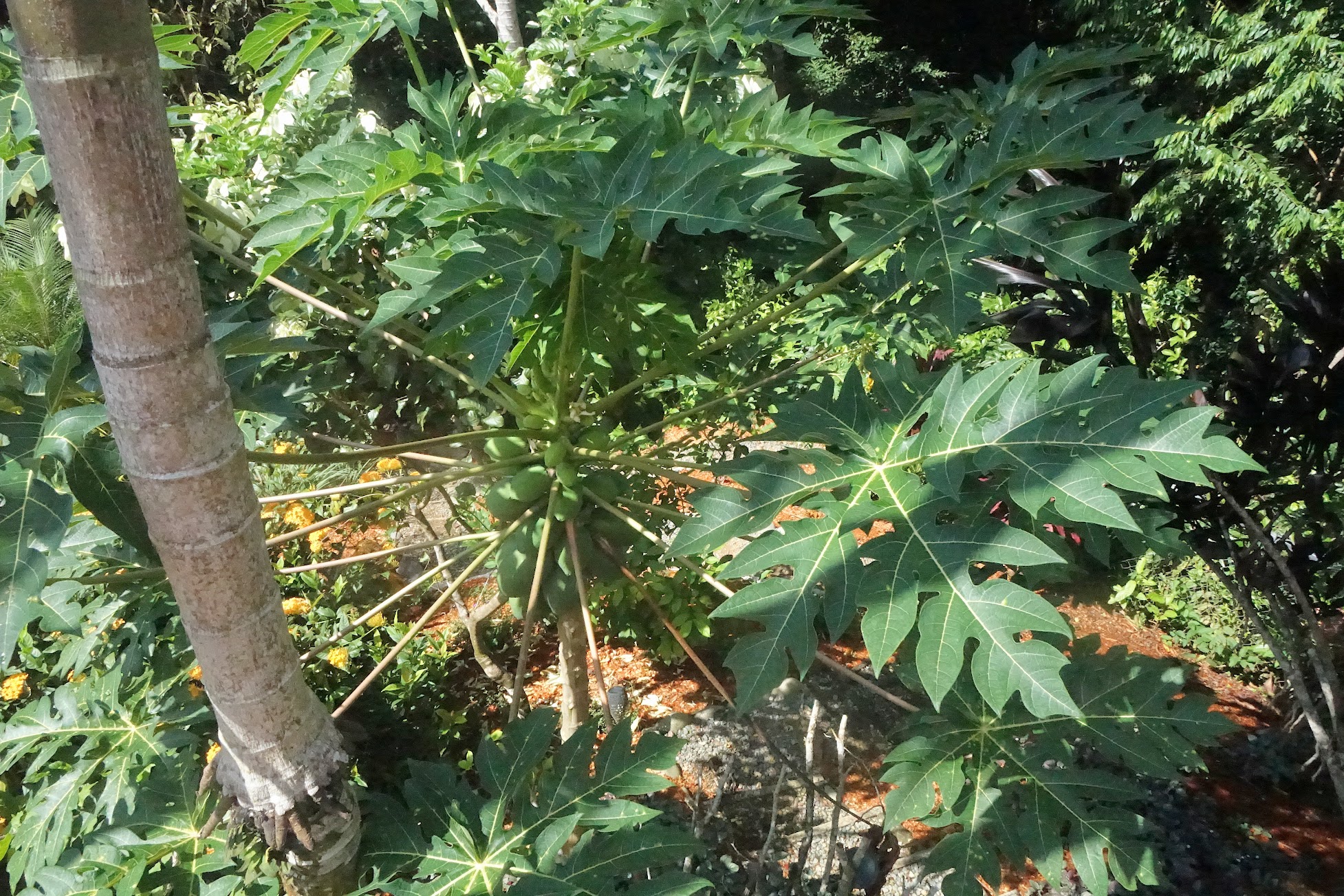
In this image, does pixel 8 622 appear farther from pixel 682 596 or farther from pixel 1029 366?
pixel 682 596

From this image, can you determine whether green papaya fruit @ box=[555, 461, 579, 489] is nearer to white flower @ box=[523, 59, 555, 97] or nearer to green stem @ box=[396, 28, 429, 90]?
green stem @ box=[396, 28, 429, 90]

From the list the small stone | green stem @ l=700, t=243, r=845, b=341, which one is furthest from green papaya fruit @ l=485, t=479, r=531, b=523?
the small stone

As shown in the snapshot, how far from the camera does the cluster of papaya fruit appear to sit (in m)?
1.71

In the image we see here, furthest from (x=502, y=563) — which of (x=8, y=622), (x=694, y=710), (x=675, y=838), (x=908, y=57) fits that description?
(x=908, y=57)

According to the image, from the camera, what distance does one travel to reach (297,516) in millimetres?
3139

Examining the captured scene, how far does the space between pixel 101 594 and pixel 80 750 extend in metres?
0.64

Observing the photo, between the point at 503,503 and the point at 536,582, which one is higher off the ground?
the point at 503,503

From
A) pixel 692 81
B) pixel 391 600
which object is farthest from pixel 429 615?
pixel 692 81

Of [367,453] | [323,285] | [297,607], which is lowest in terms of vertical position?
[297,607]

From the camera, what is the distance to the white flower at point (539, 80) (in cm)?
205

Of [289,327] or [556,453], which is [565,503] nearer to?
[556,453]

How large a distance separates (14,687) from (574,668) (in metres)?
1.85

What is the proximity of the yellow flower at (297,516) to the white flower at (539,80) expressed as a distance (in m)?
1.75

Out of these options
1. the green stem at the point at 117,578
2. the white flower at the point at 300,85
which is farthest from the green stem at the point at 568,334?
the white flower at the point at 300,85
